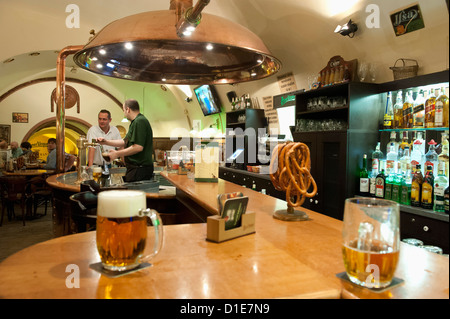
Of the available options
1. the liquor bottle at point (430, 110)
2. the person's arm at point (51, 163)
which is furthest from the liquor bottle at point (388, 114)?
the person's arm at point (51, 163)

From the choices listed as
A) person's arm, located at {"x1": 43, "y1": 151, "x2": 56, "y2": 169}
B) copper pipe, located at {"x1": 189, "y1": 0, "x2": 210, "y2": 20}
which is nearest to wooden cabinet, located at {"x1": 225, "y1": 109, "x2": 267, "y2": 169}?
person's arm, located at {"x1": 43, "y1": 151, "x2": 56, "y2": 169}

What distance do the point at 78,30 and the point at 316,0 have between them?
5232mm

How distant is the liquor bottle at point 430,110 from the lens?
2.99 m

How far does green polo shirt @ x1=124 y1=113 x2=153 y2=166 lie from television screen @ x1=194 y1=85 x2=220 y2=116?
4.64 metres

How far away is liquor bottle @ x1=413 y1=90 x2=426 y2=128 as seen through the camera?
311cm

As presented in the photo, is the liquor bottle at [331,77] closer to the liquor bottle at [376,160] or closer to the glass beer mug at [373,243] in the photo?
the liquor bottle at [376,160]

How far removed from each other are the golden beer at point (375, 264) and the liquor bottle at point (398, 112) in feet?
9.56

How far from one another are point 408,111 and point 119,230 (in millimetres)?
3126

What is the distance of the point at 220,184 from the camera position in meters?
2.69


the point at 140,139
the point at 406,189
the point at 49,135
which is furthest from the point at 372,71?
the point at 49,135

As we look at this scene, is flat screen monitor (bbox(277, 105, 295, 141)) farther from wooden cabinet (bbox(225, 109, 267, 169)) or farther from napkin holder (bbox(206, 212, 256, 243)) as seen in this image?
napkin holder (bbox(206, 212, 256, 243))
